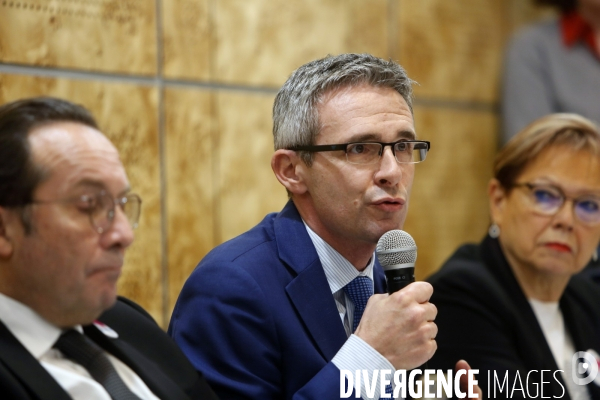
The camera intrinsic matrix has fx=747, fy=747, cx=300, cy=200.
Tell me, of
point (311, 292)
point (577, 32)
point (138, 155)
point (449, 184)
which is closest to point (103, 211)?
point (311, 292)

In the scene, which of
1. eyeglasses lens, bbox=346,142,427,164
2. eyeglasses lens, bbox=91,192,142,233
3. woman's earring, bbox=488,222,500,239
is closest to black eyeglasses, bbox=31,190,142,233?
eyeglasses lens, bbox=91,192,142,233

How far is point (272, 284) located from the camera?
191 centimetres

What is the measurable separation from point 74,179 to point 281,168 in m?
0.78

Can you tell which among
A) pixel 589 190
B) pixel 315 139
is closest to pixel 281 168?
pixel 315 139

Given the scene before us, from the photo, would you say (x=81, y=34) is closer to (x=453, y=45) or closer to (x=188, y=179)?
(x=188, y=179)

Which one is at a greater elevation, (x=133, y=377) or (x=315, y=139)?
(x=315, y=139)

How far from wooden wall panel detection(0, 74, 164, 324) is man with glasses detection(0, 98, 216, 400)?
1.44 m

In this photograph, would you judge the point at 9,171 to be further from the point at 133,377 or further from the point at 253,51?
the point at 253,51

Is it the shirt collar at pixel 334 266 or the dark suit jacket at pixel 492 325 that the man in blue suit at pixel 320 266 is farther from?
the dark suit jacket at pixel 492 325

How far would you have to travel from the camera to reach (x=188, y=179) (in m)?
3.29

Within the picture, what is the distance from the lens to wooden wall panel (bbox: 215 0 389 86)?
11.4 feet

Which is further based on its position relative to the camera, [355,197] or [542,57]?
[542,57]

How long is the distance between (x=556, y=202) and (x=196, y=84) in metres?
1.62

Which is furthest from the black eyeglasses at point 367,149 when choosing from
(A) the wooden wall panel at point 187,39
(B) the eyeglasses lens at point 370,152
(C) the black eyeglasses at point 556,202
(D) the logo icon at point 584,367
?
(A) the wooden wall panel at point 187,39
